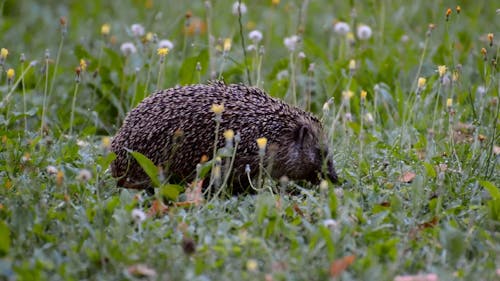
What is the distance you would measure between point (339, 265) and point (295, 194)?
1.98 m

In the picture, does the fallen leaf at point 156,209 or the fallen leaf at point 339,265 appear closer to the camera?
the fallen leaf at point 339,265

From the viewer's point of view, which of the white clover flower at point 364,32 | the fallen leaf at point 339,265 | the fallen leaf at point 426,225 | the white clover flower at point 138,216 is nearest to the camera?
the fallen leaf at point 339,265

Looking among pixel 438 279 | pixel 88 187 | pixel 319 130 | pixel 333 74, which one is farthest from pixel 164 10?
pixel 438 279

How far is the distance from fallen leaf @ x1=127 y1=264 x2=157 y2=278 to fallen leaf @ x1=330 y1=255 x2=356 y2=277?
855 mm

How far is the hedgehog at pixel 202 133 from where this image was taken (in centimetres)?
571

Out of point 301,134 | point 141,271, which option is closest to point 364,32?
point 301,134

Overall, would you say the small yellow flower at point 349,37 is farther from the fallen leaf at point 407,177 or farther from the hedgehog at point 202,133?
the fallen leaf at point 407,177

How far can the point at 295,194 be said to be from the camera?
5.99m

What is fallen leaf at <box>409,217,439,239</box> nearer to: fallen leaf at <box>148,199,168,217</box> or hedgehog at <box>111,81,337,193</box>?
hedgehog at <box>111,81,337,193</box>

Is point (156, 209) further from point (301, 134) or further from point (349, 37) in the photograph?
point (349, 37)

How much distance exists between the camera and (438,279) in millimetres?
4113

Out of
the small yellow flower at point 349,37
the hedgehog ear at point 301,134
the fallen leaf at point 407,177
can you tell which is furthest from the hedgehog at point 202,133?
the small yellow flower at point 349,37

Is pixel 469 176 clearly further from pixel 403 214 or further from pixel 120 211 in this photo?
pixel 120 211

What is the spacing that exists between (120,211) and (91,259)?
473mm
